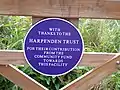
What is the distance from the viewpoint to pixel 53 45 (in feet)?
5.82

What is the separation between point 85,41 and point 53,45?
4.53 feet

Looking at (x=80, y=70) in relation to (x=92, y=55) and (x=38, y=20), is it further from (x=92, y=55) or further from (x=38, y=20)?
(x=38, y=20)

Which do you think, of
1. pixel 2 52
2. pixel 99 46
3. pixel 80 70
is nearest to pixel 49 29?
pixel 2 52

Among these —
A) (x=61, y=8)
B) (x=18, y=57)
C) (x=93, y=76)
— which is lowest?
(x=93, y=76)

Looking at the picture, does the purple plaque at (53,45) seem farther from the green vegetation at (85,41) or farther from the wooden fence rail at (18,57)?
the green vegetation at (85,41)

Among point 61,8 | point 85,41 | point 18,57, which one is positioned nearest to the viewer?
point 61,8

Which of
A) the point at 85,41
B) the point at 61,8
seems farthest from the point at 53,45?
the point at 85,41

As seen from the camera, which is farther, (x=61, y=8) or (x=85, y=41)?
(x=85, y=41)

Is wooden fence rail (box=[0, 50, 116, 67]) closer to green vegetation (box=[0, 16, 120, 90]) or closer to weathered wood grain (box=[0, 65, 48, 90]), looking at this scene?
weathered wood grain (box=[0, 65, 48, 90])

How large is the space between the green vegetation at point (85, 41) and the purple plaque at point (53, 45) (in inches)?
33.9

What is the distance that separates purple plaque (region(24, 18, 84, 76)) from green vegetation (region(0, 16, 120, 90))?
2.83ft

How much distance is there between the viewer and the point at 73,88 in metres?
1.93

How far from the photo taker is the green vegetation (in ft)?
8.96

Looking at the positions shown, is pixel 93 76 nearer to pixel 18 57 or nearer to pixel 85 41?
pixel 18 57
